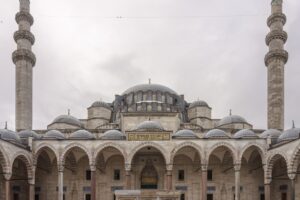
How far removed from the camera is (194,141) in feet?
68.6

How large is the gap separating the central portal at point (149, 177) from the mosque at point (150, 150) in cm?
7

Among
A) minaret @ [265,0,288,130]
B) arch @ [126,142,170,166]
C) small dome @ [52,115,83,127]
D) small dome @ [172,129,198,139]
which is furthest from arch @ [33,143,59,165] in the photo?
minaret @ [265,0,288,130]

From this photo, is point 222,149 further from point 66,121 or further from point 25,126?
point 25,126

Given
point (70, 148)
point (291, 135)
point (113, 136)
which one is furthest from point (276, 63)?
point (70, 148)

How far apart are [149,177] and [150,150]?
2247 millimetres

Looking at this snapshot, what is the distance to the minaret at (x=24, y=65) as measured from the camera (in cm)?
2597

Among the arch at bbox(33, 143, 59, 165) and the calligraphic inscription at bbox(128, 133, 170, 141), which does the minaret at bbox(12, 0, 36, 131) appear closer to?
the arch at bbox(33, 143, 59, 165)

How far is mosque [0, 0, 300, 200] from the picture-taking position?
20281mm

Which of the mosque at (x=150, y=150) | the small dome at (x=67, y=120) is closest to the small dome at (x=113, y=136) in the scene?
the mosque at (x=150, y=150)

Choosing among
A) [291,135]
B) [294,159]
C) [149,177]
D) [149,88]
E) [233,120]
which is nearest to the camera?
[294,159]

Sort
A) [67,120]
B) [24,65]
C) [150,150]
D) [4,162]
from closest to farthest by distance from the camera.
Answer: [4,162] → [150,150] → [24,65] → [67,120]

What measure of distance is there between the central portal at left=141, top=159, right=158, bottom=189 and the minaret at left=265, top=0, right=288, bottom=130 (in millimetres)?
9987

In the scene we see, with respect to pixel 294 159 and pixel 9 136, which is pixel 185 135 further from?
pixel 9 136

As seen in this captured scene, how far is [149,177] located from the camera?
2430 cm
